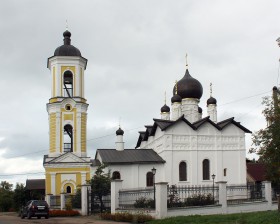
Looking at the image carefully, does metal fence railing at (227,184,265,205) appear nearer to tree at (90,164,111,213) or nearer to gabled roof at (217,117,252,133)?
tree at (90,164,111,213)

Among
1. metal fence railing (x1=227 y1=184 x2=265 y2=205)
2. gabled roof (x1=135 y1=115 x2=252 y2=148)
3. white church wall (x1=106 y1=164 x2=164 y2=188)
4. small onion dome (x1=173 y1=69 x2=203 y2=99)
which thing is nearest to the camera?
metal fence railing (x1=227 y1=184 x2=265 y2=205)

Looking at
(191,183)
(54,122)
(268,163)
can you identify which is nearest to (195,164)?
(191,183)

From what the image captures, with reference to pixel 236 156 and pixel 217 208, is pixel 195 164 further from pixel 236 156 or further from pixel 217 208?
pixel 217 208

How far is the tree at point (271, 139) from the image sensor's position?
17.5 meters

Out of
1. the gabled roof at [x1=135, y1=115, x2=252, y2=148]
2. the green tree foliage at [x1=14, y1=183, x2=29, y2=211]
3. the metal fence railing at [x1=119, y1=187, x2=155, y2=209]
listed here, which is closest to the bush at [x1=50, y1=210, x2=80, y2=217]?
the metal fence railing at [x1=119, y1=187, x2=155, y2=209]

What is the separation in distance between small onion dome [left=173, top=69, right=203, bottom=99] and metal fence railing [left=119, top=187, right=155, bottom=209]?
2169 cm

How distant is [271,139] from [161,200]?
551 centimetres

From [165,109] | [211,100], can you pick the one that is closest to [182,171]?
[165,109]

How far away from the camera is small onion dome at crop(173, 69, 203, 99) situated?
145 feet

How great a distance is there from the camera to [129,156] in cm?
3875

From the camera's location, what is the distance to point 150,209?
21.2 metres

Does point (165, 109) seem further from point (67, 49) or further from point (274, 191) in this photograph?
point (274, 191)

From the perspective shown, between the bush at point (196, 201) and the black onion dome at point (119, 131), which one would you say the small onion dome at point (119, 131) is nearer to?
the black onion dome at point (119, 131)

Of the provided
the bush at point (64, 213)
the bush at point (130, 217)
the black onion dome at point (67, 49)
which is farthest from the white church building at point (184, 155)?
the bush at point (130, 217)
